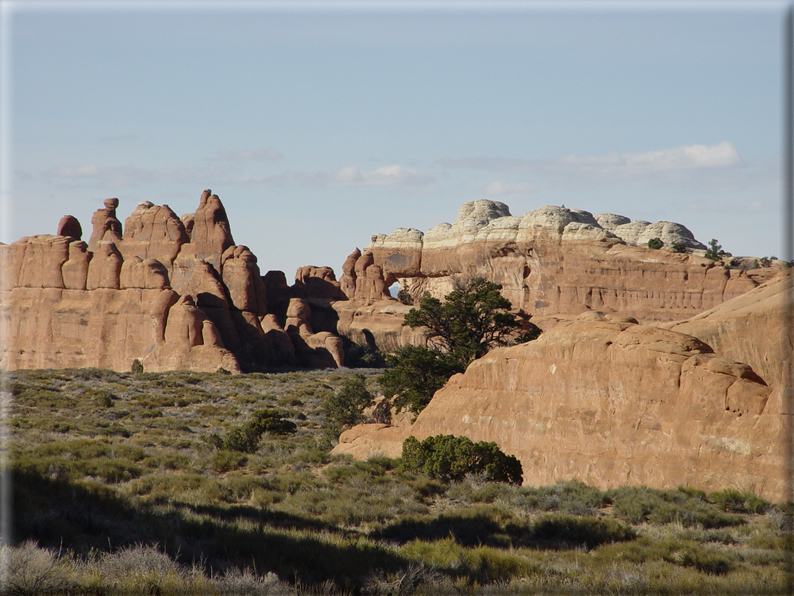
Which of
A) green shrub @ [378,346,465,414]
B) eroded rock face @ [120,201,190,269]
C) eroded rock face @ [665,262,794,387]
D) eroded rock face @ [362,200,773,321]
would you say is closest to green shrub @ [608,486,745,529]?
eroded rock face @ [665,262,794,387]

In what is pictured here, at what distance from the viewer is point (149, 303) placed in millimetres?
76750

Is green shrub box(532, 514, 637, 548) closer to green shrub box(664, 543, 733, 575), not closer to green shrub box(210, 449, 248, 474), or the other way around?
green shrub box(664, 543, 733, 575)

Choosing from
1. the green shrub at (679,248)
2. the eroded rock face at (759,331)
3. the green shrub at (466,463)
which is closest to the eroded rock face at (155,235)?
the green shrub at (679,248)

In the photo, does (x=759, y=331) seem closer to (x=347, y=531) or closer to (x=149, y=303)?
(x=347, y=531)

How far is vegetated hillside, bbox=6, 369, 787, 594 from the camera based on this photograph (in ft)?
33.9

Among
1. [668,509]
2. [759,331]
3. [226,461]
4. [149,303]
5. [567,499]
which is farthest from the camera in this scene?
[149,303]

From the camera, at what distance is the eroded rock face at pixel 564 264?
236 feet

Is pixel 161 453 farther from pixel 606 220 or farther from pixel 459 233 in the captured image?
pixel 606 220

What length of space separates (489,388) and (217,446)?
11486 mm

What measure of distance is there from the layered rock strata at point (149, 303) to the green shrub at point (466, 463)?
167 ft

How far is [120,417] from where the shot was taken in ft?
123

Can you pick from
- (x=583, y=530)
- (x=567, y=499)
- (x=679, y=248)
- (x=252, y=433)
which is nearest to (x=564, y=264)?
(x=679, y=248)

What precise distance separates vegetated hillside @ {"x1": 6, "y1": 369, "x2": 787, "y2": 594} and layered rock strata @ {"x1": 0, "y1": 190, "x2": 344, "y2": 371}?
50.1 meters

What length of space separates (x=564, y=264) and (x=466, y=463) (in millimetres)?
62371
